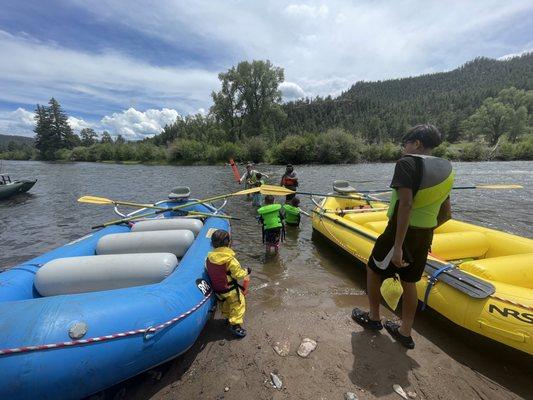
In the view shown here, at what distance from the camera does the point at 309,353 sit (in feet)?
9.79

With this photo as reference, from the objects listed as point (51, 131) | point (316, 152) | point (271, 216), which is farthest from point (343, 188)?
point (51, 131)

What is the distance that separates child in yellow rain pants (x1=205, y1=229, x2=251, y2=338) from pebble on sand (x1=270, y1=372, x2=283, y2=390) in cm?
70

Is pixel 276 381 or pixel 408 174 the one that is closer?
pixel 408 174

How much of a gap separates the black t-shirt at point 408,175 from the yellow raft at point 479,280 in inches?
60.3

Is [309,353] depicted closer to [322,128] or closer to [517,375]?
[517,375]

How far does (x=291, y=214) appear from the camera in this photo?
7.84m

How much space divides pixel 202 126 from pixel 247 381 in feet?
207

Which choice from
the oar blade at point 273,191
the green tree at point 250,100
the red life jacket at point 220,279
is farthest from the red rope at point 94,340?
the green tree at point 250,100

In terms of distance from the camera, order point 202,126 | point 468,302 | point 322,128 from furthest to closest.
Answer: point 322,128 < point 202,126 < point 468,302

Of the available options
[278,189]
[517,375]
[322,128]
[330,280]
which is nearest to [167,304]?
[330,280]

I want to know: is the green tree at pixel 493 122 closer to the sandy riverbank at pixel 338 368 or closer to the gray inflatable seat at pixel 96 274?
the sandy riverbank at pixel 338 368

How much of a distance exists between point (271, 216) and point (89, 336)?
369 cm

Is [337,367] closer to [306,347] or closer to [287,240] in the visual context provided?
[306,347]

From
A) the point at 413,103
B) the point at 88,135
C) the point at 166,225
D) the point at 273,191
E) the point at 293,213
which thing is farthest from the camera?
the point at 413,103
